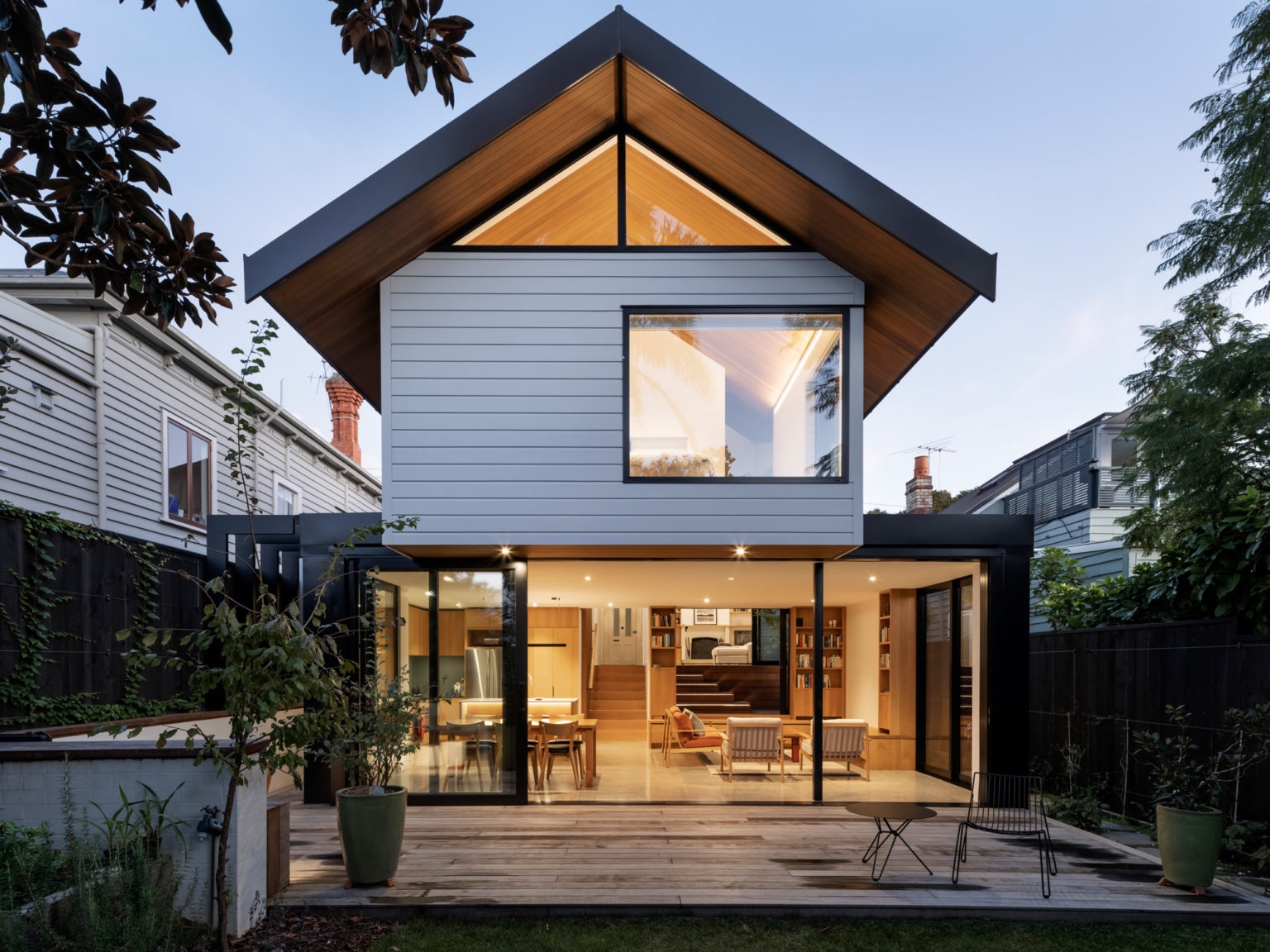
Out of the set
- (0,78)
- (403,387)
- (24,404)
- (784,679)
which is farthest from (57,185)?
(784,679)

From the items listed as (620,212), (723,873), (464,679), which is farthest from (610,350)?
(723,873)

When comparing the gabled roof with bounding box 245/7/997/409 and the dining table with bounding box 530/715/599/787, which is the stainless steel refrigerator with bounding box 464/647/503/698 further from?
the gabled roof with bounding box 245/7/997/409

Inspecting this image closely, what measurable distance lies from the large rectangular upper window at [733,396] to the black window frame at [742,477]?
0.08 feet

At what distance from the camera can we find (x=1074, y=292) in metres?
22.2

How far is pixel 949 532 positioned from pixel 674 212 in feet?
13.6

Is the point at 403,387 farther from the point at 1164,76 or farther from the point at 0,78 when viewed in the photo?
the point at 1164,76

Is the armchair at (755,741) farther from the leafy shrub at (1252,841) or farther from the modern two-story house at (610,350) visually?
the leafy shrub at (1252,841)

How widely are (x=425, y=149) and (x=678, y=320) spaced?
99.0 inches

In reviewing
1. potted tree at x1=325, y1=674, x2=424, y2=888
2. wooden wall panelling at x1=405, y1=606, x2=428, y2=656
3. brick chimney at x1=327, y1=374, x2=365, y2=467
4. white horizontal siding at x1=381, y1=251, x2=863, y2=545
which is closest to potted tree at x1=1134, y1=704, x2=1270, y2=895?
white horizontal siding at x1=381, y1=251, x2=863, y2=545

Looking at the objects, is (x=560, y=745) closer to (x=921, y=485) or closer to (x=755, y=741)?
(x=755, y=741)

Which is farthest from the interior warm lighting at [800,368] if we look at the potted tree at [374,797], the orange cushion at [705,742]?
the orange cushion at [705,742]

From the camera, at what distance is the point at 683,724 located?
12.0 meters

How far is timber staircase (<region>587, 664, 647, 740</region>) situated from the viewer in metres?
15.4

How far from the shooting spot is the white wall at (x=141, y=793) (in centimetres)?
460
